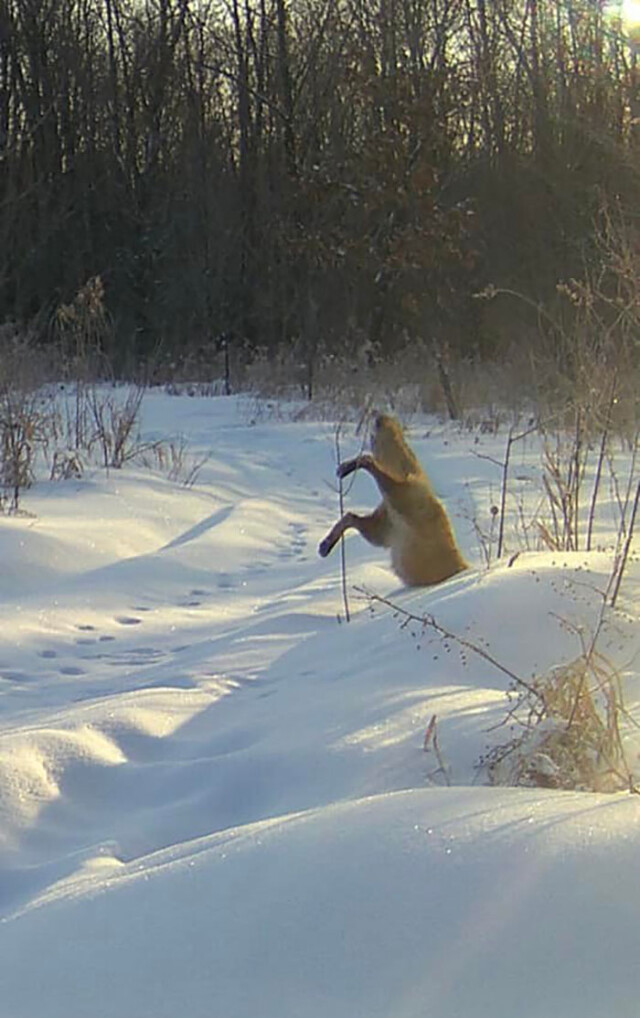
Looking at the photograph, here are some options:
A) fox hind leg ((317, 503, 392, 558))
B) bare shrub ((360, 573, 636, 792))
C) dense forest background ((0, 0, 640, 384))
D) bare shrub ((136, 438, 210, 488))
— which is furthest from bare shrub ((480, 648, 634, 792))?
dense forest background ((0, 0, 640, 384))

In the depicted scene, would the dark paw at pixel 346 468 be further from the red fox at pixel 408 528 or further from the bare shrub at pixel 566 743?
the bare shrub at pixel 566 743

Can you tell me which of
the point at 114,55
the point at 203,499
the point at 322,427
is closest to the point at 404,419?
the point at 322,427

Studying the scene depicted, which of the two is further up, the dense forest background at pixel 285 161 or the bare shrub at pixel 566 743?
the dense forest background at pixel 285 161

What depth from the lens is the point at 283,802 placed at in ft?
8.24

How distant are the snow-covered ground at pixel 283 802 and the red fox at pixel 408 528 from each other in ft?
0.54

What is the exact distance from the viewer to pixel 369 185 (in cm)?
1441

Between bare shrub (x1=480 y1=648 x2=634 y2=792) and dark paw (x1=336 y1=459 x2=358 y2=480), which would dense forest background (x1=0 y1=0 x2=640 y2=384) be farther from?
bare shrub (x1=480 y1=648 x2=634 y2=792)

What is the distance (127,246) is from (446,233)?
10.3m

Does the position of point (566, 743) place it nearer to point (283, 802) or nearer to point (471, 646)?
Answer: point (471, 646)

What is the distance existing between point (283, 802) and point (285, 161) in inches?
731

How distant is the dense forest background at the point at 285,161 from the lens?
1830 centimetres

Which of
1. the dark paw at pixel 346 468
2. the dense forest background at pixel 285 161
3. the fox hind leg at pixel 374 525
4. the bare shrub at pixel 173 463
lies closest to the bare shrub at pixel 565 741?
the dark paw at pixel 346 468

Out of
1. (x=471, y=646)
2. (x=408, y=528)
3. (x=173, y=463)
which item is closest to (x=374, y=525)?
(x=408, y=528)

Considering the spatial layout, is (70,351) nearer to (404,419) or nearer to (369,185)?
(369,185)
